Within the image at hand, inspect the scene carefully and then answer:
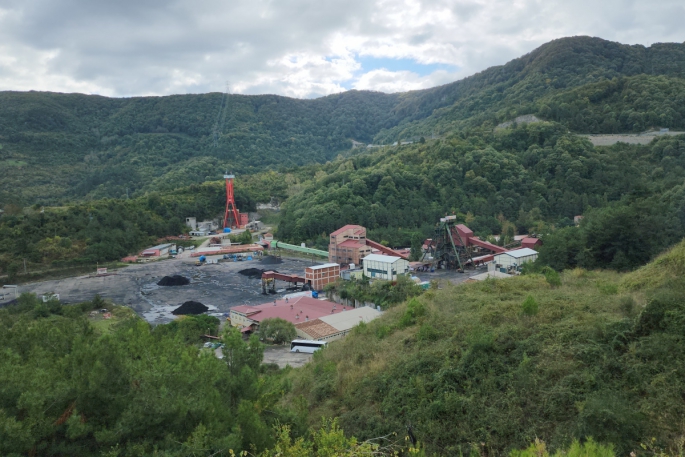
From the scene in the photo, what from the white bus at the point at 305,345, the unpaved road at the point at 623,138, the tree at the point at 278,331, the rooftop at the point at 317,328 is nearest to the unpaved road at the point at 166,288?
the tree at the point at 278,331

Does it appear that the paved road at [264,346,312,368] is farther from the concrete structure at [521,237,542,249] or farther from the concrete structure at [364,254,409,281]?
the concrete structure at [521,237,542,249]

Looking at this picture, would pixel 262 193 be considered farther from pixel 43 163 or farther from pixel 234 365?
pixel 234 365

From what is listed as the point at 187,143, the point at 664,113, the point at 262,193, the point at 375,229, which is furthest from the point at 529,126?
the point at 187,143

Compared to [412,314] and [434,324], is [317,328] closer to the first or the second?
[412,314]

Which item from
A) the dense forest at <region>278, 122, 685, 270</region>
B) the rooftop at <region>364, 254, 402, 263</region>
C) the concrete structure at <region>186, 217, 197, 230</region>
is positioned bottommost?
the rooftop at <region>364, 254, 402, 263</region>

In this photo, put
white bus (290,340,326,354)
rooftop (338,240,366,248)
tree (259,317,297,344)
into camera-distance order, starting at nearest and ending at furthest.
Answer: white bus (290,340,326,354)
tree (259,317,297,344)
rooftop (338,240,366,248)

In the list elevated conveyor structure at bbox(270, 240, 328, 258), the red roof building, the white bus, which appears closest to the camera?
the white bus

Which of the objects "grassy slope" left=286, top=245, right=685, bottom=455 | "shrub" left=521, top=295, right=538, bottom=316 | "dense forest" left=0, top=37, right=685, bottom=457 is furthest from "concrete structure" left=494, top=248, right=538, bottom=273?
"shrub" left=521, top=295, right=538, bottom=316
